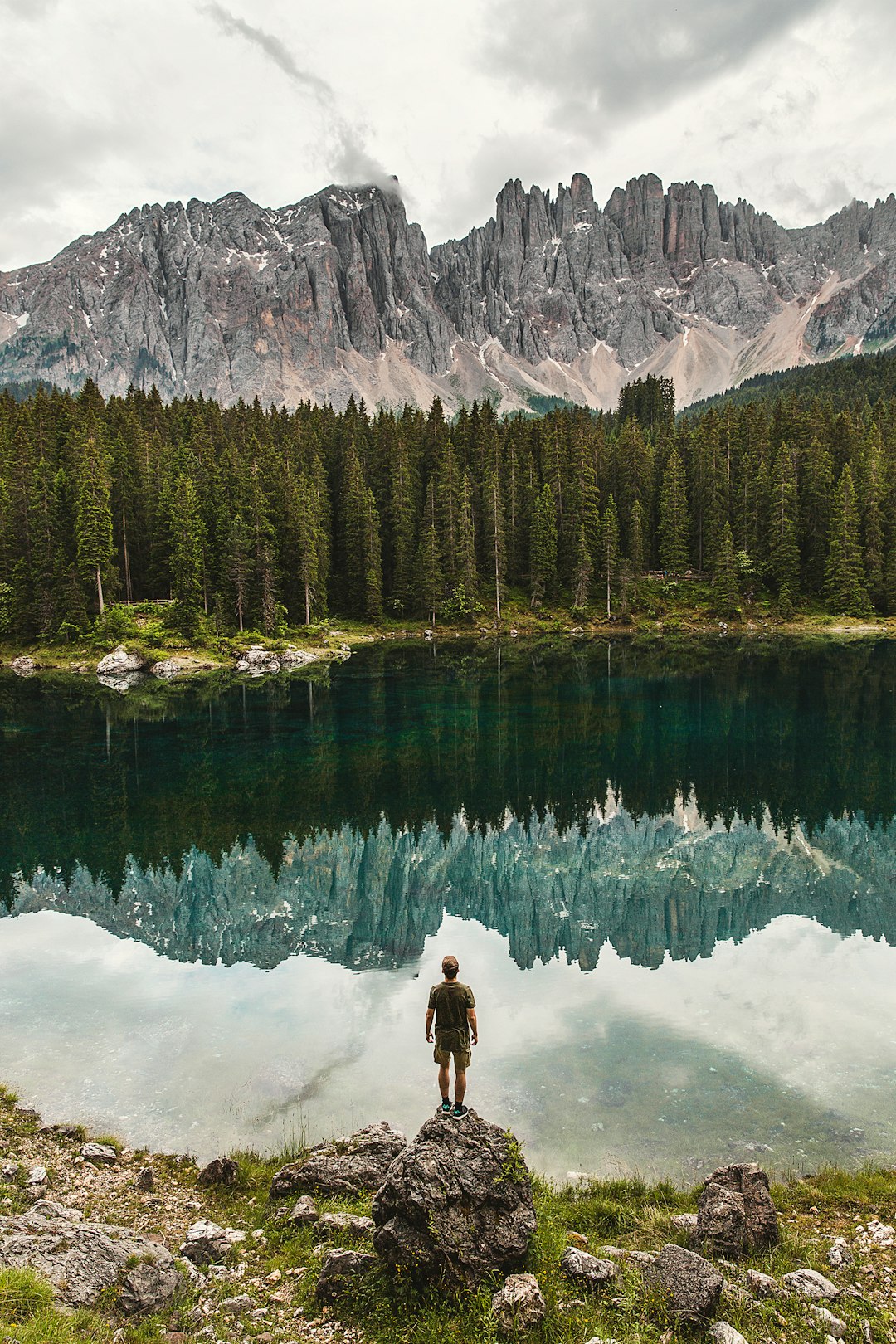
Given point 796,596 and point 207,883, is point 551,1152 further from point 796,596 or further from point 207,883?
point 796,596

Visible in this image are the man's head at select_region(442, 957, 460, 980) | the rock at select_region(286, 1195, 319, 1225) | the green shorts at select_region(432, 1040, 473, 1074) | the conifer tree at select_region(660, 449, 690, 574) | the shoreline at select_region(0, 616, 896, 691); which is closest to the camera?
the rock at select_region(286, 1195, 319, 1225)

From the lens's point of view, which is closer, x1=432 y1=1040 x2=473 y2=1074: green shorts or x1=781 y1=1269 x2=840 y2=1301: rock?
x1=781 y1=1269 x2=840 y2=1301: rock

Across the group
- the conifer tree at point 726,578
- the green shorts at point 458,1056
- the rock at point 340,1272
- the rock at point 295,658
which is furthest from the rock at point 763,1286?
the conifer tree at point 726,578

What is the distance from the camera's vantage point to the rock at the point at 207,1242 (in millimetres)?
8516

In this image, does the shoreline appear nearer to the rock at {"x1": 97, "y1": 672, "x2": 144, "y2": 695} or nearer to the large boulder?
the rock at {"x1": 97, "y1": 672, "x2": 144, "y2": 695}

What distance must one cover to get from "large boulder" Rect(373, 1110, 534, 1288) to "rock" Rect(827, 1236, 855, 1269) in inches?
129

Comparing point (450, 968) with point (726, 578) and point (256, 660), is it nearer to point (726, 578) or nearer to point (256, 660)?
point (256, 660)

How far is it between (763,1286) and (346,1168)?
16.6ft

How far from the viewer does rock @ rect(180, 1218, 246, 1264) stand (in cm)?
852

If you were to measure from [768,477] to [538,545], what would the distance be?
31.6 meters

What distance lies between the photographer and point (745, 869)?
23.0 meters

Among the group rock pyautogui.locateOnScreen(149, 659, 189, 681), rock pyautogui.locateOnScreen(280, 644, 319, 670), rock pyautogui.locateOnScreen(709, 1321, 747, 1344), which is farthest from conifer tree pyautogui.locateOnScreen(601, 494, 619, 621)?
rock pyautogui.locateOnScreen(709, 1321, 747, 1344)

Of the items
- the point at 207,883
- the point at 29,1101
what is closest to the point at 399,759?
the point at 207,883

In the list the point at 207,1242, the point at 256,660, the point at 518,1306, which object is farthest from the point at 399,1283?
the point at 256,660
